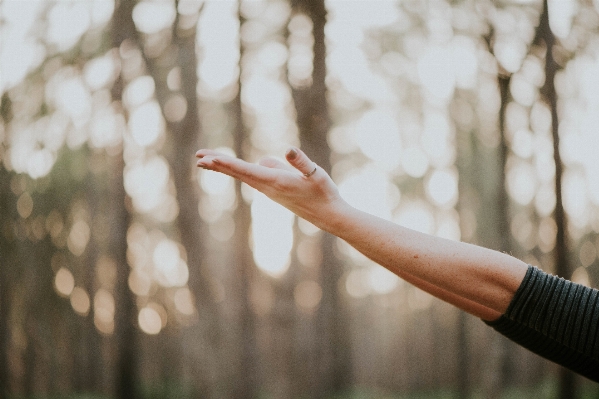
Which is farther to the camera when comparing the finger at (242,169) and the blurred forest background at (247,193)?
the blurred forest background at (247,193)

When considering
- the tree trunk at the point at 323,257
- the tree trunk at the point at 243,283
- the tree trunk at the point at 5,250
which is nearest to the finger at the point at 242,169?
the tree trunk at the point at 243,283

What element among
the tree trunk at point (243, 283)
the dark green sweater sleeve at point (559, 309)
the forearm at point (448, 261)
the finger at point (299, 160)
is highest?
the finger at point (299, 160)

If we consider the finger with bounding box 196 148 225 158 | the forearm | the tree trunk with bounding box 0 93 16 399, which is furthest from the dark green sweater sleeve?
the tree trunk with bounding box 0 93 16 399

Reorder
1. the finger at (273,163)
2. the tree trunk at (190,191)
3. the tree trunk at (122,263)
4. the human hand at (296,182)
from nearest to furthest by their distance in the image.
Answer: the human hand at (296,182) → the finger at (273,163) → the tree trunk at (122,263) → the tree trunk at (190,191)

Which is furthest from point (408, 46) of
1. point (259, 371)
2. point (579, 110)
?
point (259, 371)

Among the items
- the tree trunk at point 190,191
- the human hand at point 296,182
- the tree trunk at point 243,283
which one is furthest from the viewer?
the tree trunk at point 190,191

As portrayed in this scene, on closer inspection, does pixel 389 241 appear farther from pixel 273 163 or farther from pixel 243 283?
pixel 243 283

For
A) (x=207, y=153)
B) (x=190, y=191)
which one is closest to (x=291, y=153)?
(x=207, y=153)

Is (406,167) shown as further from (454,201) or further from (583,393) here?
(583,393)

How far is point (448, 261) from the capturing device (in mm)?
925

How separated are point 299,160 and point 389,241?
25 centimetres

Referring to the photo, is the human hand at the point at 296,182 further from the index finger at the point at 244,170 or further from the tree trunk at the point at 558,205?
the tree trunk at the point at 558,205

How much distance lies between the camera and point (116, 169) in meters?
5.11

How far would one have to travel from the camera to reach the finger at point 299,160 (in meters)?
0.99
